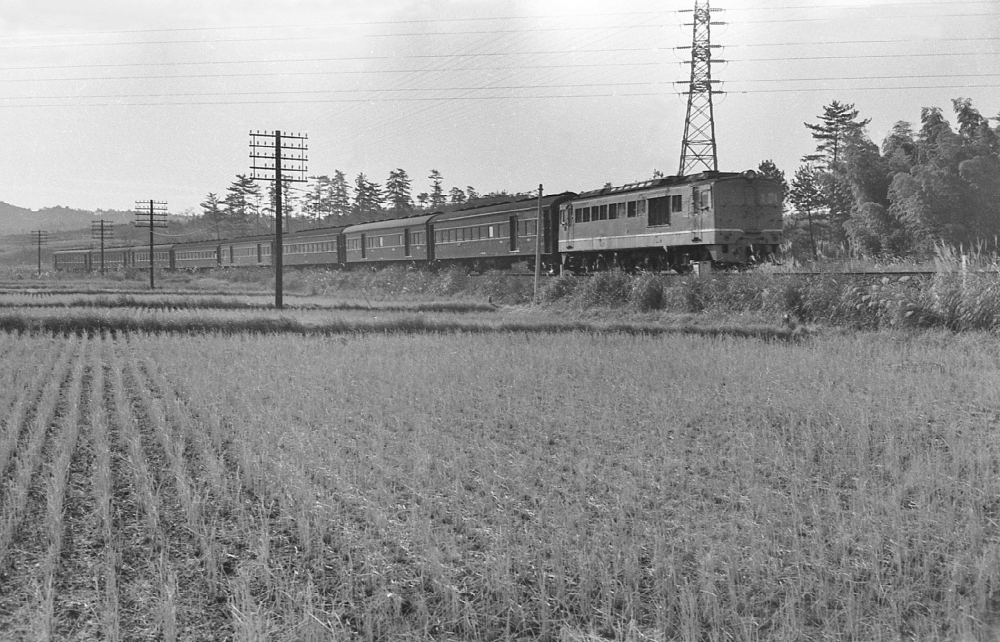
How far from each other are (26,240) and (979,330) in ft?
707

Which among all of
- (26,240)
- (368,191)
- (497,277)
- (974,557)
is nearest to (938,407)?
(974,557)

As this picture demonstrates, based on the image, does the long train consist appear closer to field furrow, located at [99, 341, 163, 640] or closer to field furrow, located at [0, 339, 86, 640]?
field furrow, located at [0, 339, 86, 640]

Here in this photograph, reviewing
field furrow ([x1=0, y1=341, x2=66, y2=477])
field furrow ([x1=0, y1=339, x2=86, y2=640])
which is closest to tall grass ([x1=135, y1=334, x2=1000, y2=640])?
field furrow ([x1=0, y1=339, x2=86, y2=640])

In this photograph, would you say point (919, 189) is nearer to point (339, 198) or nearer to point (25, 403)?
point (25, 403)

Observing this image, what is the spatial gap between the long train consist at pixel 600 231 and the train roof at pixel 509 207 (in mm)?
60

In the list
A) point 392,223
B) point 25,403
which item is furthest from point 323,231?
point 25,403

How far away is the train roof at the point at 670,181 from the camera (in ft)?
87.7

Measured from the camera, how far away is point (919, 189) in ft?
126

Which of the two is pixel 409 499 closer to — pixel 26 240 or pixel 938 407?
pixel 938 407

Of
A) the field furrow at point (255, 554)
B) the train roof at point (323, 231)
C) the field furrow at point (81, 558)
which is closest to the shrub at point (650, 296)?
the field furrow at point (255, 554)

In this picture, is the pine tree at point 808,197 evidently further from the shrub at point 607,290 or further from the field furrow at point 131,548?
the field furrow at point 131,548

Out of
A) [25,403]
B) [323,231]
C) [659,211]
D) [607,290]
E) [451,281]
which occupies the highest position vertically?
[323,231]

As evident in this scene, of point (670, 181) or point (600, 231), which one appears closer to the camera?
point (670, 181)

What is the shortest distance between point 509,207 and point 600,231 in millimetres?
7927
